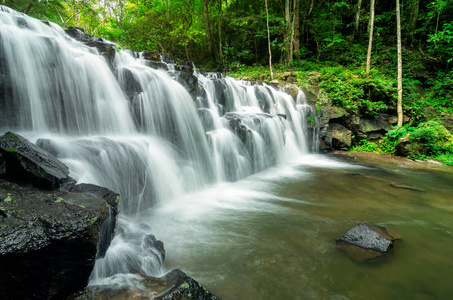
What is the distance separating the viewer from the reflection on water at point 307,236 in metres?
2.46

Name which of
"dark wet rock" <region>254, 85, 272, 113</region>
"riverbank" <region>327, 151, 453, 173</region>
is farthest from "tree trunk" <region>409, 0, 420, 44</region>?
"dark wet rock" <region>254, 85, 272, 113</region>

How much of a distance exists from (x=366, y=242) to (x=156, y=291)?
2.76 meters

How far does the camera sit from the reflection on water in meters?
2.46

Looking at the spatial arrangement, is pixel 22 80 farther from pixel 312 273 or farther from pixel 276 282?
pixel 312 273

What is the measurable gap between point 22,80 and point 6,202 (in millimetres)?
3768

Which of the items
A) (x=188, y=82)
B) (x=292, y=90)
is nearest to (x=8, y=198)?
(x=188, y=82)

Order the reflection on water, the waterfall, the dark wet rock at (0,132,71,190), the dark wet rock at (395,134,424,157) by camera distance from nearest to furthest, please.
Answer: the dark wet rock at (0,132,71,190)
the reflection on water
the waterfall
the dark wet rock at (395,134,424,157)

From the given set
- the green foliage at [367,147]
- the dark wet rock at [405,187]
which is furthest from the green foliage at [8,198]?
the green foliage at [367,147]

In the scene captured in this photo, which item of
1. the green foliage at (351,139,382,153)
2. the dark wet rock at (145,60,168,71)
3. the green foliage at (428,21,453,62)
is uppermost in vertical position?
the green foliage at (428,21,453,62)

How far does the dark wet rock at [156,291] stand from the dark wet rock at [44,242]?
117 mm

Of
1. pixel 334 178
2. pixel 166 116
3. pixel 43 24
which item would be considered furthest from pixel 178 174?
pixel 43 24

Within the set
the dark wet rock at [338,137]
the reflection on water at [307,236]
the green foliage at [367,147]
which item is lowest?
the reflection on water at [307,236]

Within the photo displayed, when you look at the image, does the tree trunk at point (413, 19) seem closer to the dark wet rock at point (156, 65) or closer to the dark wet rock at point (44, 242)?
the dark wet rock at point (156, 65)

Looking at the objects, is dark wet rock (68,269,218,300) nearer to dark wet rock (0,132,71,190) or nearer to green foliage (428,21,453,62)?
dark wet rock (0,132,71,190)
